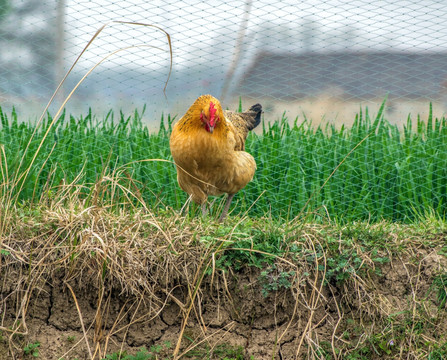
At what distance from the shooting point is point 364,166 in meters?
5.08

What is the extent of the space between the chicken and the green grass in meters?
0.74

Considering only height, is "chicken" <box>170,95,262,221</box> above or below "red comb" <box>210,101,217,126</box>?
below

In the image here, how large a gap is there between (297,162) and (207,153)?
5.47 feet

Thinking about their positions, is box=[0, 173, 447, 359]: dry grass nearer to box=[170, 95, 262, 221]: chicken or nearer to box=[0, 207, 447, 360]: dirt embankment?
box=[0, 207, 447, 360]: dirt embankment

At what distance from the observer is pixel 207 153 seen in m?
3.78

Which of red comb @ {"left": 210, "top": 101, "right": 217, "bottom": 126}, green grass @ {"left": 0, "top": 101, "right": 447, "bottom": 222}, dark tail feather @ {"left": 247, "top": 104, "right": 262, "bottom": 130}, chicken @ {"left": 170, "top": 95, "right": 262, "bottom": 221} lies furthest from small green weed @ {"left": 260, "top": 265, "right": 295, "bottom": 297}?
dark tail feather @ {"left": 247, "top": 104, "right": 262, "bottom": 130}

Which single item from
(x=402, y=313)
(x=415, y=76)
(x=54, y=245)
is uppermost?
(x=415, y=76)

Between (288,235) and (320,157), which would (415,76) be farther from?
(288,235)

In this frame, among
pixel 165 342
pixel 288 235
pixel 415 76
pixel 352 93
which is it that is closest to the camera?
pixel 165 342

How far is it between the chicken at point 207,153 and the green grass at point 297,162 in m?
0.74

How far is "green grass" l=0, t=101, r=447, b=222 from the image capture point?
16.2 ft

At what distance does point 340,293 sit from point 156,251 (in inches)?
43.2

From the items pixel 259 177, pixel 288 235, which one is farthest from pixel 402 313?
pixel 259 177

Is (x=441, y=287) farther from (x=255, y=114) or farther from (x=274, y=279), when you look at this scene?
A: (x=255, y=114)
